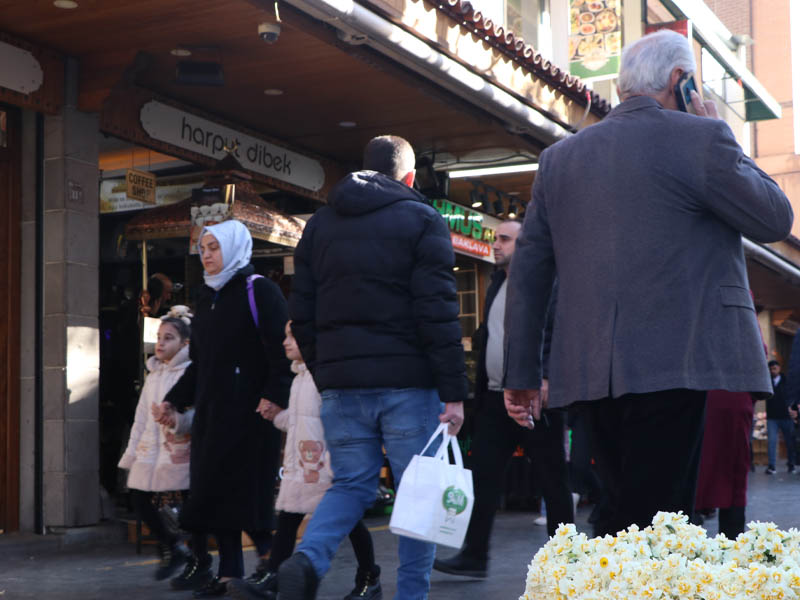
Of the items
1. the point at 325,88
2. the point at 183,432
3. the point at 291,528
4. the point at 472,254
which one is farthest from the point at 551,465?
the point at 472,254

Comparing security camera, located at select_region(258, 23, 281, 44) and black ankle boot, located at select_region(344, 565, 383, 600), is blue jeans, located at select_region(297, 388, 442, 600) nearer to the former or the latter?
black ankle boot, located at select_region(344, 565, 383, 600)

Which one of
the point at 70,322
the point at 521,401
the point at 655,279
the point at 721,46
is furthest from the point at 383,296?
the point at 721,46

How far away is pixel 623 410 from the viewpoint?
3271mm

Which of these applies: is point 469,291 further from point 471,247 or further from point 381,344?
point 381,344

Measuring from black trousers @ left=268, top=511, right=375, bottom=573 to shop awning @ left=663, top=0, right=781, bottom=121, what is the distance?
16.5 meters

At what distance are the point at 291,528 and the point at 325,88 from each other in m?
4.79

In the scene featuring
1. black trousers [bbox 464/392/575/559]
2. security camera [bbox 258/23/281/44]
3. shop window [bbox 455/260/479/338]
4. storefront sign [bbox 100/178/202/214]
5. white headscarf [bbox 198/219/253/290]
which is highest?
security camera [bbox 258/23/281/44]

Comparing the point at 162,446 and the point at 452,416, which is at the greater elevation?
the point at 452,416

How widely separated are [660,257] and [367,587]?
9.46ft

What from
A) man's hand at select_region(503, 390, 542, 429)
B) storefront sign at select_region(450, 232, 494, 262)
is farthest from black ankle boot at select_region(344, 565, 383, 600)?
storefront sign at select_region(450, 232, 494, 262)

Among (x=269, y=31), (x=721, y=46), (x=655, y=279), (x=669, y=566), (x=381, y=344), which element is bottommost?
(x=669, y=566)

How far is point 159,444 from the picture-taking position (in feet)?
21.5

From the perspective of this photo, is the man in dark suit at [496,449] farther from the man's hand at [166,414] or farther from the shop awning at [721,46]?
the shop awning at [721,46]

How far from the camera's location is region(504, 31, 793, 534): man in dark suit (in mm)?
3166
